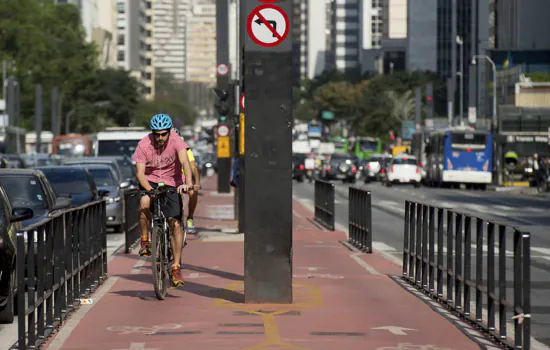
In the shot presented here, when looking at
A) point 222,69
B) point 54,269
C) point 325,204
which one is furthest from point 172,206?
point 222,69

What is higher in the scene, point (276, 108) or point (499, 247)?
point (276, 108)

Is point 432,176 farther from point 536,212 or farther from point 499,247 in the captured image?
point 499,247

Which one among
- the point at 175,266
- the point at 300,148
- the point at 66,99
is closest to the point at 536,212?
the point at 175,266

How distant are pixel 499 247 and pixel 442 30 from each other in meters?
173

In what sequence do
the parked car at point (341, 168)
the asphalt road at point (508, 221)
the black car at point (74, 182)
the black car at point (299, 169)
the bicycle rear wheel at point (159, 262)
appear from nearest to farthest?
the asphalt road at point (508, 221)
the bicycle rear wheel at point (159, 262)
the black car at point (74, 182)
the parked car at point (341, 168)
the black car at point (299, 169)

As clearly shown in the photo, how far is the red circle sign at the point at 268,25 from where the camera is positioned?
13.1 m

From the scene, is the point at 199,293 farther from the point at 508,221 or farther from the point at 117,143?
the point at 117,143

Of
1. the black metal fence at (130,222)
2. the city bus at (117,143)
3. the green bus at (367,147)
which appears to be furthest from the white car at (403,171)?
the green bus at (367,147)

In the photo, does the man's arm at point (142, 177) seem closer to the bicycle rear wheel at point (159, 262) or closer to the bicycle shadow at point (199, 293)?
the bicycle rear wheel at point (159, 262)

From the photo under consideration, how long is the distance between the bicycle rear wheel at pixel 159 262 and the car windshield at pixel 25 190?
14.3 ft

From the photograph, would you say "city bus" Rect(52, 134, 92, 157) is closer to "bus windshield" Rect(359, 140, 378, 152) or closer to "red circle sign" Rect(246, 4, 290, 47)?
"bus windshield" Rect(359, 140, 378, 152)

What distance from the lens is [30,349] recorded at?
10234mm

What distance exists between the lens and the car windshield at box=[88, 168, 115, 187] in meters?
30.7

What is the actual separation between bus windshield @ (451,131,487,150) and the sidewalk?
50.8m
